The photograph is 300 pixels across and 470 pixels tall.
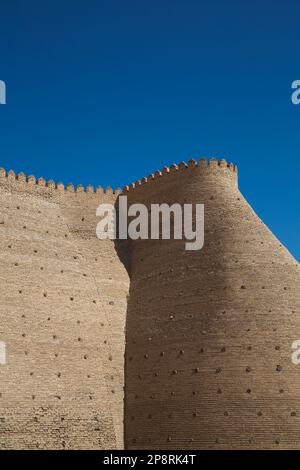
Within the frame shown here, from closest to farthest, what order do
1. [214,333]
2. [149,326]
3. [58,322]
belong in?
[214,333]
[58,322]
[149,326]

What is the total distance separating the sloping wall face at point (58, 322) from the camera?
897 inches

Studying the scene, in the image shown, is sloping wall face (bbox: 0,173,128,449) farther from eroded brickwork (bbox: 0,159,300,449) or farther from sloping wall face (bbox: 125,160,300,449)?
sloping wall face (bbox: 125,160,300,449)

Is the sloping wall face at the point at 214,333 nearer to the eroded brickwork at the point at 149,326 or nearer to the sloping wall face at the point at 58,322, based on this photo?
the eroded brickwork at the point at 149,326

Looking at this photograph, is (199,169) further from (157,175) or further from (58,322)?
(58,322)

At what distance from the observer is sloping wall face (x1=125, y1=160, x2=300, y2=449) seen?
22.2 m

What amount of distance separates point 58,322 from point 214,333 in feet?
17.3

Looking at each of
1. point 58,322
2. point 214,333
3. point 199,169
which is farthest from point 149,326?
point 199,169

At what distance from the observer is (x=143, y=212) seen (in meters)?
28.3

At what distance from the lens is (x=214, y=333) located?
2370 centimetres

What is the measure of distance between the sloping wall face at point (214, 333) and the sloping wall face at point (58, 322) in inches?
34.0

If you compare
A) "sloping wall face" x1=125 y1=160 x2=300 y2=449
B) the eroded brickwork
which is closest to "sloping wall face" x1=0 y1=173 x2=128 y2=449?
the eroded brickwork
